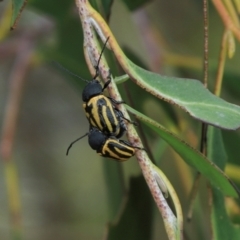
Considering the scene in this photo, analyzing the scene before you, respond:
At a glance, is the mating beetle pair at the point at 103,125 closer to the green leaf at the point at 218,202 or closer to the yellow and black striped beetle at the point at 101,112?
the yellow and black striped beetle at the point at 101,112

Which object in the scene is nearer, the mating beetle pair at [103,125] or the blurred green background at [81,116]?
the mating beetle pair at [103,125]

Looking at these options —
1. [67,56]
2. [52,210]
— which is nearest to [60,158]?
[52,210]

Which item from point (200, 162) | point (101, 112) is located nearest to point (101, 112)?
point (101, 112)

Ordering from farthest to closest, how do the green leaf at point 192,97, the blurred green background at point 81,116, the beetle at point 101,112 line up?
the blurred green background at point 81,116, the beetle at point 101,112, the green leaf at point 192,97

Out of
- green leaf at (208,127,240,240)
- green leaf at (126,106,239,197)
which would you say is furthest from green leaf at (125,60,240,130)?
green leaf at (208,127,240,240)

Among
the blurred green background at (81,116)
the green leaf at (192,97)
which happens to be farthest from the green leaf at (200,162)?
the blurred green background at (81,116)

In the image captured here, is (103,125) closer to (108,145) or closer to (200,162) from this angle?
(108,145)

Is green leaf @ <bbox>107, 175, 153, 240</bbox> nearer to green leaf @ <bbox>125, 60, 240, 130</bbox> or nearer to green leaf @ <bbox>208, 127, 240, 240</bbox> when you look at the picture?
green leaf @ <bbox>208, 127, 240, 240</bbox>
